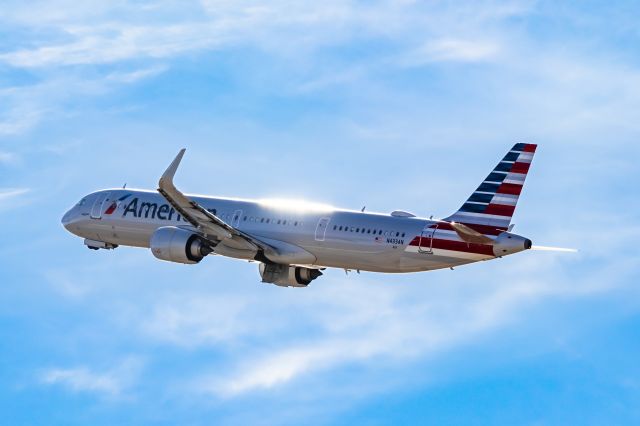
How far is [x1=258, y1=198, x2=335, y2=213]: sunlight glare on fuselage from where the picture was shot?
257 feet

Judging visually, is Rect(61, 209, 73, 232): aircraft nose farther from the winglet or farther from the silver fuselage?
the winglet

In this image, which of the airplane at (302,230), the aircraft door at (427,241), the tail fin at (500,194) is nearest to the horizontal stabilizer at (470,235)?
the airplane at (302,230)

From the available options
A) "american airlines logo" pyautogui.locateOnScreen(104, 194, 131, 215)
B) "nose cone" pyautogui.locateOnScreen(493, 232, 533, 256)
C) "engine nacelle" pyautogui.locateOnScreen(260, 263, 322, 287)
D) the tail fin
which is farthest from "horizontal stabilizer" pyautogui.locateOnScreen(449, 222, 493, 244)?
"american airlines logo" pyautogui.locateOnScreen(104, 194, 131, 215)

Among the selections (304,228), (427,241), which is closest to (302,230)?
(304,228)

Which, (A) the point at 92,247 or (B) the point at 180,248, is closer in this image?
(B) the point at 180,248

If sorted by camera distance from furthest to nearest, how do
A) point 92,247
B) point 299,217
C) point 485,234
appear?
point 92,247
point 299,217
point 485,234

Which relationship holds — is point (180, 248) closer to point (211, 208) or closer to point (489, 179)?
point (211, 208)

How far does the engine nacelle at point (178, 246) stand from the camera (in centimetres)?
7756

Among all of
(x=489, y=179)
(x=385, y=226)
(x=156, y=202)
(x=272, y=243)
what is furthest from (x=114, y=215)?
(x=489, y=179)

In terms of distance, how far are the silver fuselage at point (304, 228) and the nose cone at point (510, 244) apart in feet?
1.98

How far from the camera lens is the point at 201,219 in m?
76.3

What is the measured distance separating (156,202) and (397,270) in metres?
15.5

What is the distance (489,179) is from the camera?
74.4m

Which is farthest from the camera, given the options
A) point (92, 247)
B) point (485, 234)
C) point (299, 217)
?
point (92, 247)
